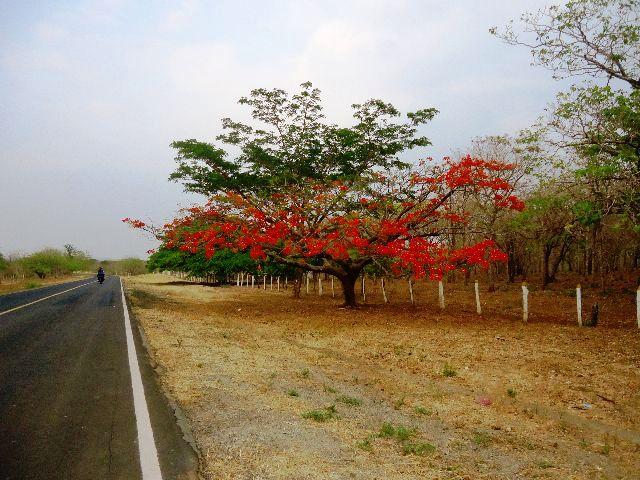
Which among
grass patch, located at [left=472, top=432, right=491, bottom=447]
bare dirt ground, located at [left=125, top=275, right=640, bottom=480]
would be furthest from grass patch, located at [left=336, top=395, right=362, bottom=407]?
grass patch, located at [left=472, top=432, right=491, bottom=447]

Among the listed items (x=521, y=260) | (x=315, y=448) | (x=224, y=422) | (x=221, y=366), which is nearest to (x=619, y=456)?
(x=315, y=448)

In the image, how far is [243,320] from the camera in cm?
1546

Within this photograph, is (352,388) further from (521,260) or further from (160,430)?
(521,260)

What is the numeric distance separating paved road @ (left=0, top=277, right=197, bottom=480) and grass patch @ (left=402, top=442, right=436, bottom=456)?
2361 millimetres

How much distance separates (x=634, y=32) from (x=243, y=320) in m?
15.8

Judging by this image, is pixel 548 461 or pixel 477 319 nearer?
pixel 548 461

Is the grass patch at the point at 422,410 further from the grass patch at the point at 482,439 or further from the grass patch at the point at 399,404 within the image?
the grass patch at the point at 482,439

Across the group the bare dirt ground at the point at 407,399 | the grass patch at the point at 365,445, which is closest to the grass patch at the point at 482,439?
the bare dirt ground at the point at 407,399

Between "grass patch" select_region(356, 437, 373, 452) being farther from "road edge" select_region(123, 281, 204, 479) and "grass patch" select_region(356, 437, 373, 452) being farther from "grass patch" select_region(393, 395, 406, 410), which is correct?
"road edge" select_region(123, 281, 204, 479)

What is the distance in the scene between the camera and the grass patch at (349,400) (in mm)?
6215

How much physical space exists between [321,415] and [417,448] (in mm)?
1366

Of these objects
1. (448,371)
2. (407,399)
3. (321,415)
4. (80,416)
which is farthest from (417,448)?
(80,416)

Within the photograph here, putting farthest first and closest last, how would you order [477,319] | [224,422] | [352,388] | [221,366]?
1. [477,319]
2. [221,366]
3. [352,388]
4. [224,422]

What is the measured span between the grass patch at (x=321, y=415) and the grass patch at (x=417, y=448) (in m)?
1.13
